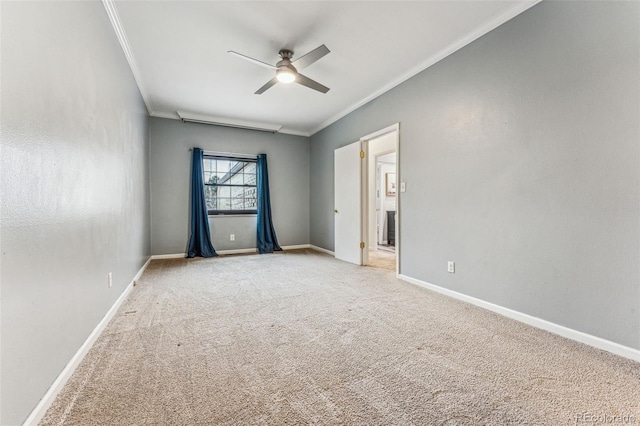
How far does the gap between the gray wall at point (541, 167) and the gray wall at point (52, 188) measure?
3.07 metres

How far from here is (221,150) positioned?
518 cm

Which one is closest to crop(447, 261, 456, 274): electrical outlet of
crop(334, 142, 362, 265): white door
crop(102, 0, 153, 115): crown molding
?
crop(334, 142, 362, 265): white door

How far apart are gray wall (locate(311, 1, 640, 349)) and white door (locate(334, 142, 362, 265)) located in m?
1.25

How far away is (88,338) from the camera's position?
1.73 m

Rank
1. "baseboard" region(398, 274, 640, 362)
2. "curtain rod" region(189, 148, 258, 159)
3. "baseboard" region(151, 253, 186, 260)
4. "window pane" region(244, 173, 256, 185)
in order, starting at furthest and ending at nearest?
"window pane" region(244, 173, 256, 185) < "curtain rod" region(189, 148, 258, 159) < "baseboard" region(151, 253, 186, 260) < "baseboard" region(398, 274, 640, 362)

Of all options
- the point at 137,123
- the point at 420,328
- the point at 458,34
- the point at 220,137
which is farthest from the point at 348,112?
the point at 420,328

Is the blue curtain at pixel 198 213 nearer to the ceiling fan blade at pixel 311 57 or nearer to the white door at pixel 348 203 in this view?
the white door at pixel 348 203

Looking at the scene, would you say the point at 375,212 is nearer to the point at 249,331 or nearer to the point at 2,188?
the point at 249,331

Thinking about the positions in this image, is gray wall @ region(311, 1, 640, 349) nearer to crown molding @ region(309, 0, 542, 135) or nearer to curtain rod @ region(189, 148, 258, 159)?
crown molding @ region(309, 0, 542, 135)

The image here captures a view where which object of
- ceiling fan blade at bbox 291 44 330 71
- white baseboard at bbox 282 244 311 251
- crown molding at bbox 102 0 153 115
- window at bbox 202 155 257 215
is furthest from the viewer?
white baseboard at bbox 282 244 311 251

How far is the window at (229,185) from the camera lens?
521 cm

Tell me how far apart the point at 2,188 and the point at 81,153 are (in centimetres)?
83

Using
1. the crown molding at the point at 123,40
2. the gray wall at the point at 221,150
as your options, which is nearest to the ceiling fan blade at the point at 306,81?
the crown molding at the point at 123,40

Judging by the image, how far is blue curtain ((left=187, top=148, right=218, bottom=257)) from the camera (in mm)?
4891
